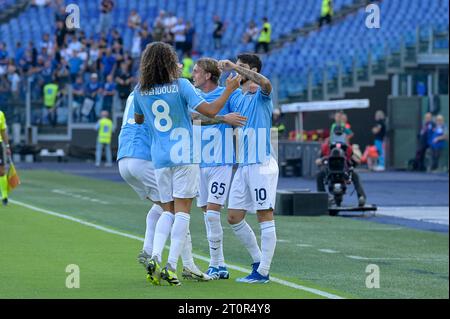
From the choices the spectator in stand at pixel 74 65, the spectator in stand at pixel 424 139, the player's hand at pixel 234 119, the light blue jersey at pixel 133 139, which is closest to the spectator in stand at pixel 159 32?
the spectator in stand at pixel 74 65

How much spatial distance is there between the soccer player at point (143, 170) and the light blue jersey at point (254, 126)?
93 centimetres

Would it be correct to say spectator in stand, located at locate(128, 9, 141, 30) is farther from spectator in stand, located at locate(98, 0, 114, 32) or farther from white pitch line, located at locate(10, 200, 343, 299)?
white pitch line, located at locate(10, 200, 343, 299)

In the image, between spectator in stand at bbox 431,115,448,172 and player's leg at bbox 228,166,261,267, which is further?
spectator in stand at bbox 431,115,448,172

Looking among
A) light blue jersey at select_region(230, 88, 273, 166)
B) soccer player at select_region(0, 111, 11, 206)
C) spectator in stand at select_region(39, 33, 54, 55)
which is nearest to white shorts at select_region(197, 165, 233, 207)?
light blue jersey at select_region(230, 88, 273, 166)

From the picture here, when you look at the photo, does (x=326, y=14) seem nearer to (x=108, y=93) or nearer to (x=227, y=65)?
(x=108, y=93)

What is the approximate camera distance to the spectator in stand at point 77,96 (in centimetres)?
4438

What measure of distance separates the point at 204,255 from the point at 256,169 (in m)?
→ 3.42

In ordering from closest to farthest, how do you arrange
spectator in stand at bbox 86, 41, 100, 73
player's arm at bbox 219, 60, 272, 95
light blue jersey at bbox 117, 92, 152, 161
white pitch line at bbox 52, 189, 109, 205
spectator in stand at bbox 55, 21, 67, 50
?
player's arm at bbox 219, 60, 272, 95 → light blue jersey at bbox 117, 92, 152, 161 → white pitch line at bbox 52, 189, 109, 205 → spectator in stand at bbox 86, 41, 100, 73 → spectator in stand at bbox 55, 21, 67, 50

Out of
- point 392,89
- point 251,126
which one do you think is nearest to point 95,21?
point 392,89

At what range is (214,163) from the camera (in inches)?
535

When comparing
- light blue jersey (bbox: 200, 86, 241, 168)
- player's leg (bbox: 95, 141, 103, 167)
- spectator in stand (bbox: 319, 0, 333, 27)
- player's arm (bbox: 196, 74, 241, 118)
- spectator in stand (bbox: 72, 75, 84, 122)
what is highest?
spectator in stand (bbox: 319, 0, 333, 27)

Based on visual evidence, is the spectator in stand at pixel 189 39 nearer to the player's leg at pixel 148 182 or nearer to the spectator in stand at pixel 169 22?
the spectator in stand at pixel 169 22

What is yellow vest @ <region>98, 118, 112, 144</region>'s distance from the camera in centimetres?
4316

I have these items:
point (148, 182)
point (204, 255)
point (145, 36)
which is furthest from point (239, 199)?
point (145, 36)
